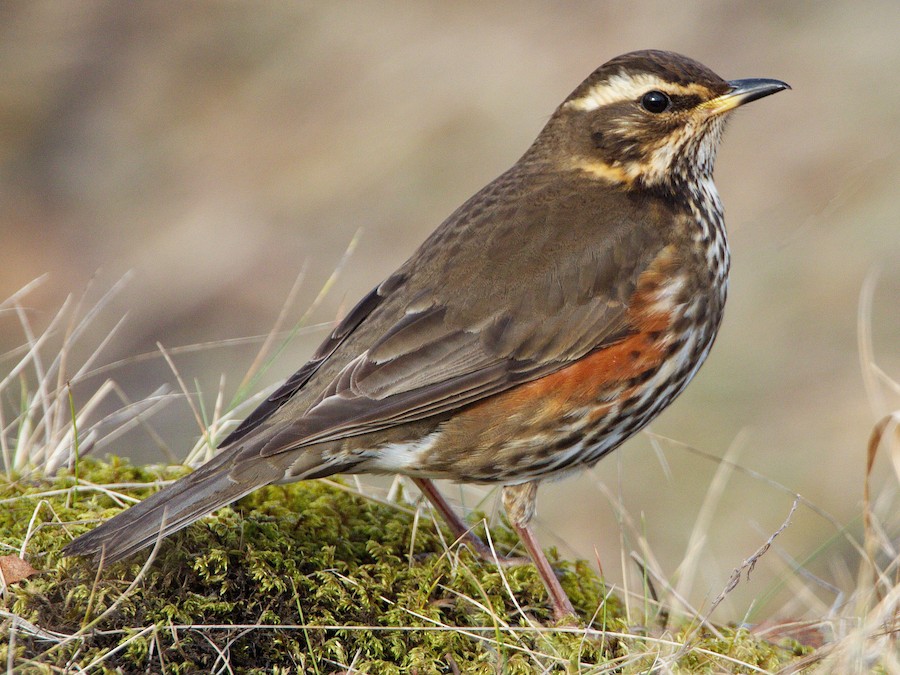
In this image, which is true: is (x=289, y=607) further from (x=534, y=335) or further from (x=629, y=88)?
(x=629, y=88)

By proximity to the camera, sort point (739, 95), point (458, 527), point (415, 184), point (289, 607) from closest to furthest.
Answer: point (289, 607)
point (458, 527)
point (739, 95)
point (415, 184)

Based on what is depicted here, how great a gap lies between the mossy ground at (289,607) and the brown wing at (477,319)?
47cm

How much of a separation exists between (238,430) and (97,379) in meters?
8.10

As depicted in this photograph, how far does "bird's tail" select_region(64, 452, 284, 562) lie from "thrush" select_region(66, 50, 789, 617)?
0.06m

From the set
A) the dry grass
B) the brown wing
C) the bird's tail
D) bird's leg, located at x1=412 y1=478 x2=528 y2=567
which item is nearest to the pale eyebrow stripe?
the brown wing

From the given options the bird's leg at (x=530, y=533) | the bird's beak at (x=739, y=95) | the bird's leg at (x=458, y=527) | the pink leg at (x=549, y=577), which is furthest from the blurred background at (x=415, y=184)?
the bird's beak at (x=739, y=95)

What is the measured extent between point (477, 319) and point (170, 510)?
143 centimetres

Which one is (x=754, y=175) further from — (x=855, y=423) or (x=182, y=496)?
(x=182, y=496)

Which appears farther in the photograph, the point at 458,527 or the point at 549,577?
the point at 458,527

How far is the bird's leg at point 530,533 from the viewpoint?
4.28 metres

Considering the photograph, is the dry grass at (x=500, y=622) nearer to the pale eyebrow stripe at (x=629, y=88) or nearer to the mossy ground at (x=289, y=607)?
the mossy ground at (x=289, y=607)

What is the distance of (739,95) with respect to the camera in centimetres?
490

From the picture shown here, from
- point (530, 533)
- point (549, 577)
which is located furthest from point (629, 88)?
point (549, 577)

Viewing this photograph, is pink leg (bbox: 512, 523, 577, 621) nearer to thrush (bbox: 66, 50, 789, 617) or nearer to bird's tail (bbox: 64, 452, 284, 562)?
thrush (bbox: 66, 50, 789, 617)
